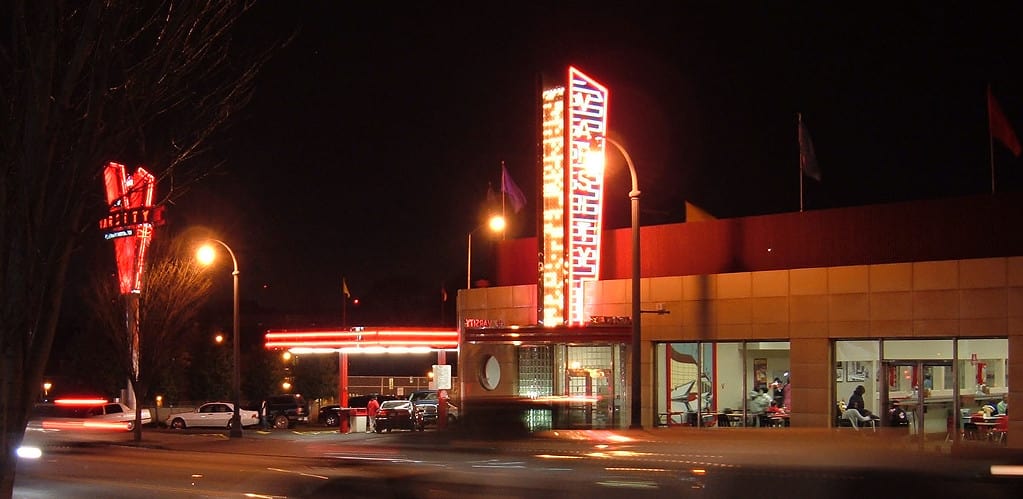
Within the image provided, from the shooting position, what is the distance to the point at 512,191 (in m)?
36.5

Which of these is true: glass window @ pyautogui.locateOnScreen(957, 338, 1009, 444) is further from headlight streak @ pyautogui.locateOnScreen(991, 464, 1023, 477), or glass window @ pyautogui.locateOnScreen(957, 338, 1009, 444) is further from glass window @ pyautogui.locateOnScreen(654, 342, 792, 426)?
headlight streak @ pyautogui.locateOnScreen(991, 464, 1023, 477)

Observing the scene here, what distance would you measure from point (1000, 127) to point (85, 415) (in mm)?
34225

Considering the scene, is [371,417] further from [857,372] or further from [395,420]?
[857,372]

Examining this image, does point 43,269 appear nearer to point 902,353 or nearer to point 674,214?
point 902,353

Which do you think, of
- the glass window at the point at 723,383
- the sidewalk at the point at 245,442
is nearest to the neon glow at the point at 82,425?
the sidewalk at the point at 245,442

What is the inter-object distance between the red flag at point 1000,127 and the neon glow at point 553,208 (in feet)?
34.6

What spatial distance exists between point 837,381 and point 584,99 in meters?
9.93

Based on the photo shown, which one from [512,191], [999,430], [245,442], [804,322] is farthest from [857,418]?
[245,442]

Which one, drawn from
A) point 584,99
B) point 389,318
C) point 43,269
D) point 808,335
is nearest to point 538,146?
point 584,99

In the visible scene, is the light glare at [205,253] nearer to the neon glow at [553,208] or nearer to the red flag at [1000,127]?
the neon glow at [553,208]

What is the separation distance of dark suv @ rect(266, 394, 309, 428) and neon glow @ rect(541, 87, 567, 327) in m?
25.5

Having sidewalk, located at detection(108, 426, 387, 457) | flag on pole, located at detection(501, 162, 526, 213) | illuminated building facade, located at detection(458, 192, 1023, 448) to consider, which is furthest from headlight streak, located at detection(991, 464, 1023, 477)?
flag on pole, located at detection(501, 162, 526, 213)

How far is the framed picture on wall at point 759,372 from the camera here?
2672cm

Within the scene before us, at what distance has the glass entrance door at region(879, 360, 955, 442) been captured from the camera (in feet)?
77.5
